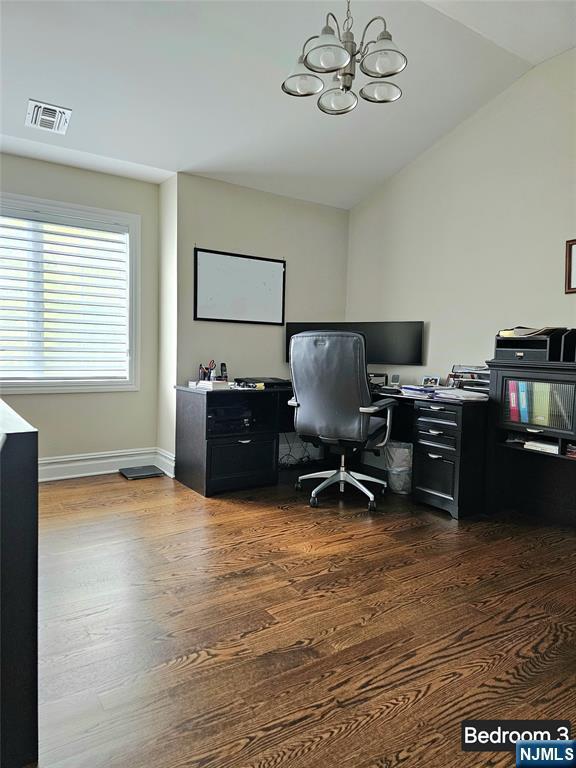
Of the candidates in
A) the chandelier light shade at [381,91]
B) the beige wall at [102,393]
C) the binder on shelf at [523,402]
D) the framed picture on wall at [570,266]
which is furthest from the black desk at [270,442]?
the chandelier light shade at [381,91]

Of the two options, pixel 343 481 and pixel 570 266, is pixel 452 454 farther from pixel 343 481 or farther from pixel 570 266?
pixel 570 266

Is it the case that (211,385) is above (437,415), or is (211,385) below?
above

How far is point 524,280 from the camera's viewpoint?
3.43 meters

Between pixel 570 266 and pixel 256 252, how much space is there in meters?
2.41

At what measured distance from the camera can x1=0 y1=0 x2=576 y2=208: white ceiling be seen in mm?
2672

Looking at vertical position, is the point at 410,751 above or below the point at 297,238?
below

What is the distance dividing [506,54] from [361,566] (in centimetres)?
330

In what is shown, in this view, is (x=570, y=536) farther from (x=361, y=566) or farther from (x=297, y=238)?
(x=297, y=238)

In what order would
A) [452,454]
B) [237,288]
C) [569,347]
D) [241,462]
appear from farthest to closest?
1. [237,288]
2. [241,462]
3. [452,454]
4. [569,347]

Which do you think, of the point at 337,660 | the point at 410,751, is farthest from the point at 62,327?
the point at 410,751

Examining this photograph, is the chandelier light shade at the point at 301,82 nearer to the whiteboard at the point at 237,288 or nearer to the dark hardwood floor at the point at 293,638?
the whiteboard at the point at 237,288

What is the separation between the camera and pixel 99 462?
13.4 ft

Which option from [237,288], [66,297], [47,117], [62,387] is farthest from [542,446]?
Result: [47,117]

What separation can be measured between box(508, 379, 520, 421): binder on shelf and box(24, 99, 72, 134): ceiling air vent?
328 centimetres
